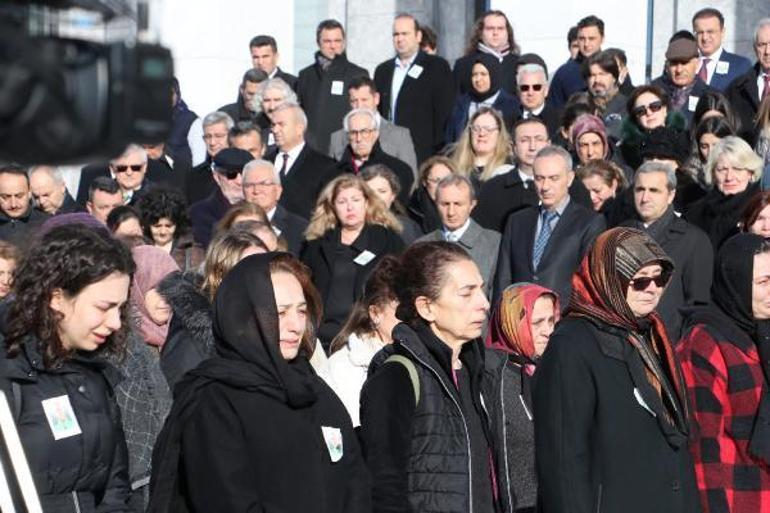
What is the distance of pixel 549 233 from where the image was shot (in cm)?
1074

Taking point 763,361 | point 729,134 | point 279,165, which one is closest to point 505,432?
point 763,361

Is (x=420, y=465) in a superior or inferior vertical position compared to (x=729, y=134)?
inferior

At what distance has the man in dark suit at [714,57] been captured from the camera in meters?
13.5

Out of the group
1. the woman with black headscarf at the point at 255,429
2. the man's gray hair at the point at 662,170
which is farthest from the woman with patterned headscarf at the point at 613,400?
the man's gray hair at the point at 662,170

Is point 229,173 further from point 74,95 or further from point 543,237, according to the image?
point 74,95

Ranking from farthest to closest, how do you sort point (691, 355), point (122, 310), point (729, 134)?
point (729, 134)
point (691, 355)
point (122, 310)

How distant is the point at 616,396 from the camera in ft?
19.7

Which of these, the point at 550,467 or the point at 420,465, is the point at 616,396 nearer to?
the point at 550,467

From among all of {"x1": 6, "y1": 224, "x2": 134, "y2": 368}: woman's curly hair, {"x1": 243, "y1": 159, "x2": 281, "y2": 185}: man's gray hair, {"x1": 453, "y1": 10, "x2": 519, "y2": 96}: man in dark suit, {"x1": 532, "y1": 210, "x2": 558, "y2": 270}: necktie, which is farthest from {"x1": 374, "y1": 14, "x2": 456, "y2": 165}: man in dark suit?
{"x1": 6, "y1": 224, "x2": 134, "y2": 368}: woman's curly hair

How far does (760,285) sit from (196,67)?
10940mm

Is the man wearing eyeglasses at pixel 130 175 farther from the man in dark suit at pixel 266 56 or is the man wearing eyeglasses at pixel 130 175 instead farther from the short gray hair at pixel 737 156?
the short gray hair at pixel 737 156

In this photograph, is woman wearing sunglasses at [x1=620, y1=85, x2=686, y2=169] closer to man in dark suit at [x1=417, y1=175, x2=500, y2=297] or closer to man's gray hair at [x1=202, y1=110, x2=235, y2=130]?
man in dark suit at [x1=417, y1=175, x2=500, y2=297]

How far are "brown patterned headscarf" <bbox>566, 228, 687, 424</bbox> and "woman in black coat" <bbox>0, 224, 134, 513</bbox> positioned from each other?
1669 millimetres

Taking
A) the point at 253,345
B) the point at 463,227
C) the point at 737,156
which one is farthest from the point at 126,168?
the point at 253,345
